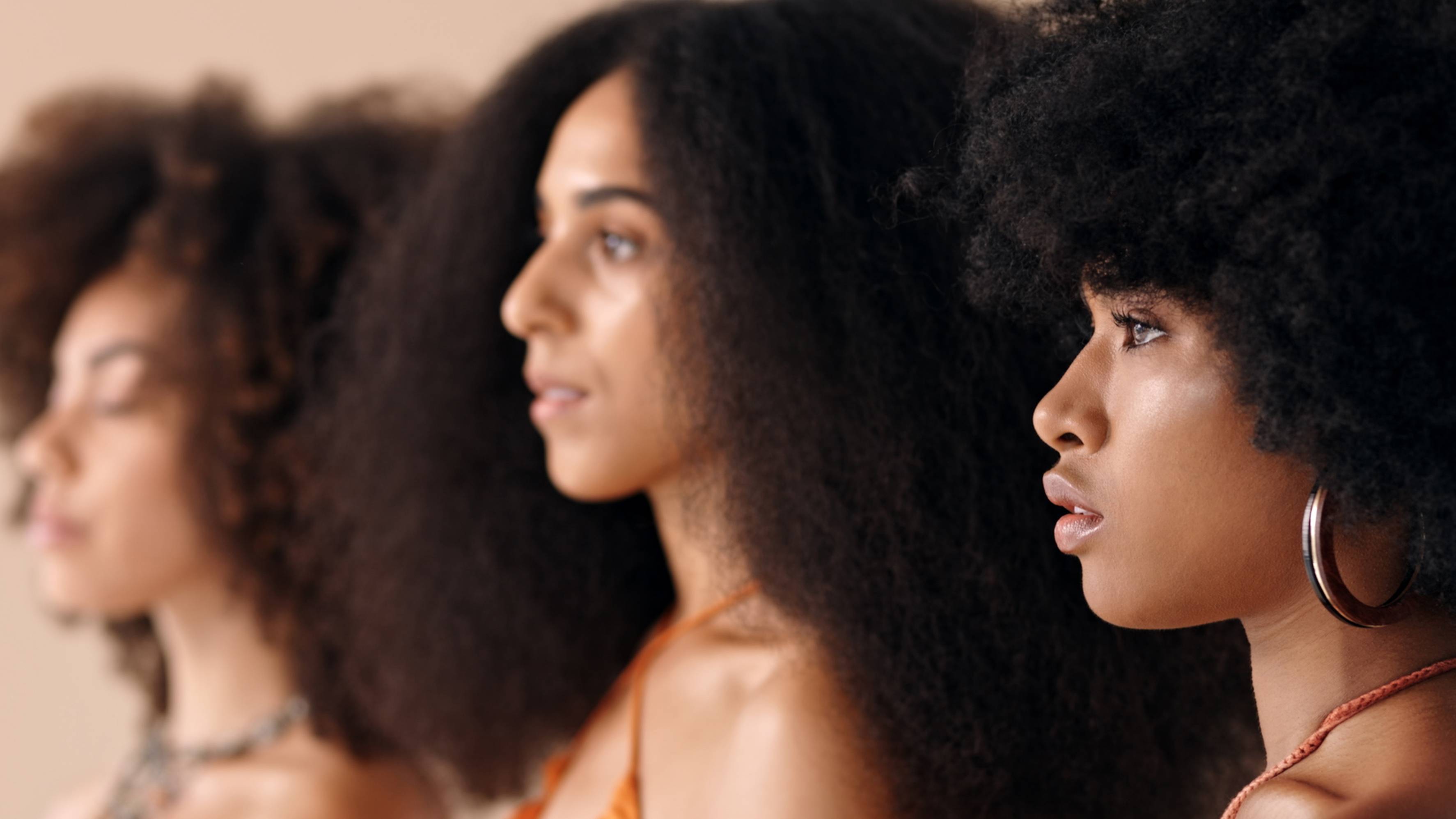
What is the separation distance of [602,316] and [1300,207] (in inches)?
34.9

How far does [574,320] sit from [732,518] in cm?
33

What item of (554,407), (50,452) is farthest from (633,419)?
(50,452)

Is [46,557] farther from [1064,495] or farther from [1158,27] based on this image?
[1158,27]

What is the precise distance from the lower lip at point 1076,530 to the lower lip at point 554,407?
698mm

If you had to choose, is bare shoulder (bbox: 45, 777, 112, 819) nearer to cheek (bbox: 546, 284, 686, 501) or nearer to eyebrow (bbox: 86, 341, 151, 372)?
eyebrow (bbox: 86, 341, 151, 372)

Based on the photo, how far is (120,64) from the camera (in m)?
3.45

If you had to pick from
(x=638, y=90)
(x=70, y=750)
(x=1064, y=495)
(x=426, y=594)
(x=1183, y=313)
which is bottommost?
(x=70, y=750)

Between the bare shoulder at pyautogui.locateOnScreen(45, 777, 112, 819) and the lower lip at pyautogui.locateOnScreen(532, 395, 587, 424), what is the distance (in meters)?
1.28

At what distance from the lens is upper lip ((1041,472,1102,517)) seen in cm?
114

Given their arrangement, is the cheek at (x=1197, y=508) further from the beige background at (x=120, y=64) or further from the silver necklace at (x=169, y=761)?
the beige background at (x=120, y=64)

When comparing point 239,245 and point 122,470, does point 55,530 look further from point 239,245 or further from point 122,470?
point 239,245

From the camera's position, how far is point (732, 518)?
1.55 m

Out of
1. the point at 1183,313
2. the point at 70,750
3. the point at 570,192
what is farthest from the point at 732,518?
the point at 70,750

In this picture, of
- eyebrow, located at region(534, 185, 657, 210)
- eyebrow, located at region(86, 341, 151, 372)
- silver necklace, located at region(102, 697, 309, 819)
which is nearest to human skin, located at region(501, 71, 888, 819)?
eyebrow, located at region(534, 185, 657, 210)
